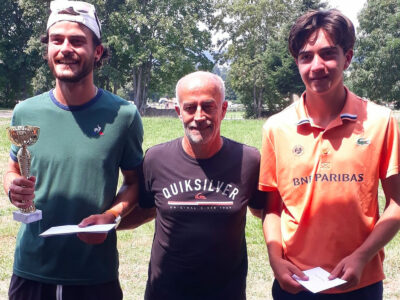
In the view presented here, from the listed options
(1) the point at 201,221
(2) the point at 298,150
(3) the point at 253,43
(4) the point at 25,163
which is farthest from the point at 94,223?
(3) the point at 253,43

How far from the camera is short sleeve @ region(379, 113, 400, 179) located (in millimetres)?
2514

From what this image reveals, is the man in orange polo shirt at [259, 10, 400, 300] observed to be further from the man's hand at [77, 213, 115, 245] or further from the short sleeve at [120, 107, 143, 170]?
the man's hand at [77, 213, 115, 245]

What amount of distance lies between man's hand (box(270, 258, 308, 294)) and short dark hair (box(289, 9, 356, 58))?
117 centimetres

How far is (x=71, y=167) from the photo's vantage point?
2758mm

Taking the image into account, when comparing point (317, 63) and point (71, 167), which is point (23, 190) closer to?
point (71, 167)

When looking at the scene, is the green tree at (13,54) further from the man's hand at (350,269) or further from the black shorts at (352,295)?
the man's hand at (350,269)

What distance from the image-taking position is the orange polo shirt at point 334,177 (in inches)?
100

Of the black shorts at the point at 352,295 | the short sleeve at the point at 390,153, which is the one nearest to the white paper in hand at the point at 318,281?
the black shorts at the point at 352,295

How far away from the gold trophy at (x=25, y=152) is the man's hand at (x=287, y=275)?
4.36ft

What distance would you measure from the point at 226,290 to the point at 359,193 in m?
0.94

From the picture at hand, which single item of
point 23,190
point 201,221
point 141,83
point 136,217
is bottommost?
point 141,83

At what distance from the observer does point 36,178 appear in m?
2.78

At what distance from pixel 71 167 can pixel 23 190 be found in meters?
0.33

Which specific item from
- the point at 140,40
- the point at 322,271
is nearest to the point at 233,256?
the point at 322,271
